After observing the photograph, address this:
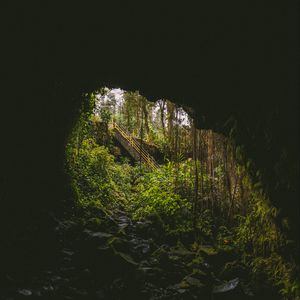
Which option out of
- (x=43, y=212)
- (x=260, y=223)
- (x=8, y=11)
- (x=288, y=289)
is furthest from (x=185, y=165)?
(x=8, y=11)

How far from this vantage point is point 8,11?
3367 mm

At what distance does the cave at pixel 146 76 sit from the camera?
268cm

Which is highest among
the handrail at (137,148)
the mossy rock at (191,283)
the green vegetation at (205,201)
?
the handrail at (137,148)

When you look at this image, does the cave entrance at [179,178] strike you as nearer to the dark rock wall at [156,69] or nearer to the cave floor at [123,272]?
the dark rock wall at [156,69]

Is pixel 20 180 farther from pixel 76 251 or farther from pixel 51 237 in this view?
pixel 76 251

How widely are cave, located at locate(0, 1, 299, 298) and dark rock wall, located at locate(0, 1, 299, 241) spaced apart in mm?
12

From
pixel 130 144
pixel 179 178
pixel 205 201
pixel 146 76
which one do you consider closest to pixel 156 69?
pixel 146 76

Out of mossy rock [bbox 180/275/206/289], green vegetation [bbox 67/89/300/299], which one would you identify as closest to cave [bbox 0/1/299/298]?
green vegetation [bbox 67/89/300/299]

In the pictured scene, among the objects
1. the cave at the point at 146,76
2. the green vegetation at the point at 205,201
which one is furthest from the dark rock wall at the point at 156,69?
the green vegetation at the point at 205,201

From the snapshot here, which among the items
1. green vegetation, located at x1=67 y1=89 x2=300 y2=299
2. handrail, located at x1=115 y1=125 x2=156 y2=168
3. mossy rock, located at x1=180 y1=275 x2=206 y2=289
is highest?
handrail, located at x1=115 y1=125 x2=156 y2=168

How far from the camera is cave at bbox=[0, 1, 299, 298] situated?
105 inches

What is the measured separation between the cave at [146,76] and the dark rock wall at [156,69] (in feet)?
0.04

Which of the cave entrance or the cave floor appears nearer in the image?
the cave floor

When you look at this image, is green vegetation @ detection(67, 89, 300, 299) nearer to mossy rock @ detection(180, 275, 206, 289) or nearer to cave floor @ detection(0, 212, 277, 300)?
cave floor @ detection(0, 212, 277, 300)
